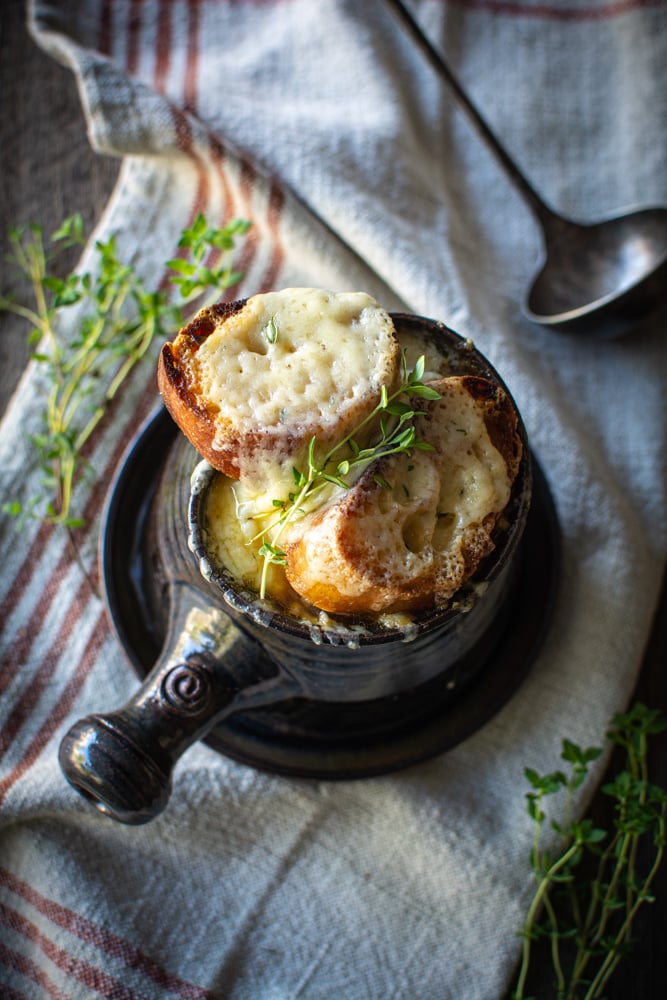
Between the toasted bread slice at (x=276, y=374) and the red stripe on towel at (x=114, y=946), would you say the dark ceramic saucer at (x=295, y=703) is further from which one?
the toasted bread slice at (x=276, y=374)

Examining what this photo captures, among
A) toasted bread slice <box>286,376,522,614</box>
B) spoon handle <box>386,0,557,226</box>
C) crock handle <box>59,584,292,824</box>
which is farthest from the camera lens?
spoon handle <box>386,0,557,226</box>

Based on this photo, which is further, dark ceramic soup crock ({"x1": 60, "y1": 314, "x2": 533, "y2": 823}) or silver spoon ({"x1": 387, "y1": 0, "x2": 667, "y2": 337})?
silver spoon ({"x1": 387, "y1": 0, "x2": 667, "y2": 337})

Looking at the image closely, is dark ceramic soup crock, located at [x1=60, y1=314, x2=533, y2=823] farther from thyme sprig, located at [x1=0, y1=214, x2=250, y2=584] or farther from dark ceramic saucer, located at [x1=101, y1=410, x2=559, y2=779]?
thyme sprig, located at [x1=0, y1=214, x2=250, y2=584]

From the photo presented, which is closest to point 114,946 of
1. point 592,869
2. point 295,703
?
→ point 295,703

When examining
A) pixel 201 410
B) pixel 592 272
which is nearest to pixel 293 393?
pixel 201 410

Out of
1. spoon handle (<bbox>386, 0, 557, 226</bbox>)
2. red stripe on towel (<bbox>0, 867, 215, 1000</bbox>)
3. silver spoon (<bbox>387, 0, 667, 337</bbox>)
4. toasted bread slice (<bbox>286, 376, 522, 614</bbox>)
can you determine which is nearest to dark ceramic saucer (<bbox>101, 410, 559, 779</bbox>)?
red stripe on towel (<bbox>0, 867, 215, 1000</bbox>)

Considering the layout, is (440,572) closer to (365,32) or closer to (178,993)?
(178,993)

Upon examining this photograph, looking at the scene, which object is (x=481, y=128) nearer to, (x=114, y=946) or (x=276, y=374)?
(x=276, y=374)
